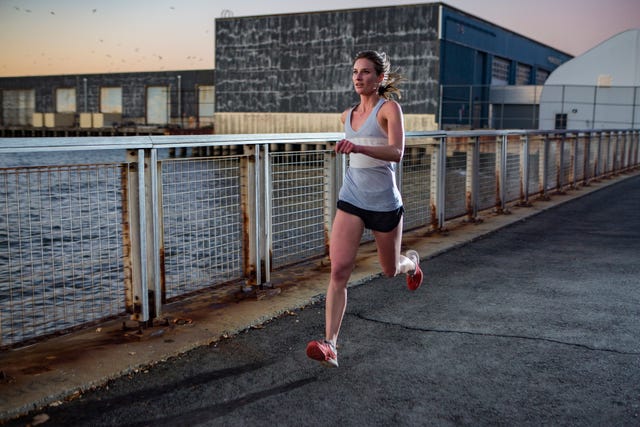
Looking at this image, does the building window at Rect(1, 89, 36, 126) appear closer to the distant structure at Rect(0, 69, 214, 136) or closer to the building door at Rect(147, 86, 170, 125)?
the distant structure at Rect(0, 69, 214, 136)

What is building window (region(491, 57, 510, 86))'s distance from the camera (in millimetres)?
54156

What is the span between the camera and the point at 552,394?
4.03m

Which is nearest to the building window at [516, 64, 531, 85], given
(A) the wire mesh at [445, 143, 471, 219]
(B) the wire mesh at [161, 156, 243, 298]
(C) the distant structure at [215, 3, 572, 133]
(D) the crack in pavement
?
(C) the distant structure at [215, 3, 572, 133]

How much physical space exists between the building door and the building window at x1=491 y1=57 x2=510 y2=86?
111 ft

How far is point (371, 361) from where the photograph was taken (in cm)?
458

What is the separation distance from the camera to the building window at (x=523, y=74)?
2358 inches

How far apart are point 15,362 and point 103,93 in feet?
257

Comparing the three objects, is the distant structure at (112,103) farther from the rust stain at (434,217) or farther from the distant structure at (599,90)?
the rust stain at (434,217)

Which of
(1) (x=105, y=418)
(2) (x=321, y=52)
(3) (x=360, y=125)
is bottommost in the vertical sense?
(1) (x=105, y=418)

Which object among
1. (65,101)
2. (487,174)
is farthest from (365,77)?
(65,101)

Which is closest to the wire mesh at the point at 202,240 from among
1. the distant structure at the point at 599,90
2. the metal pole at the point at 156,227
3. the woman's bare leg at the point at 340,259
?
the metal pole at the point at 156,227

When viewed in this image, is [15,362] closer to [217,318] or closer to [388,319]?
[217,318]

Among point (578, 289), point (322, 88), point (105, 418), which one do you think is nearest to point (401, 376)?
point (105, 418)

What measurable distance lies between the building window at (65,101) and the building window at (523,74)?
49.0 meters
